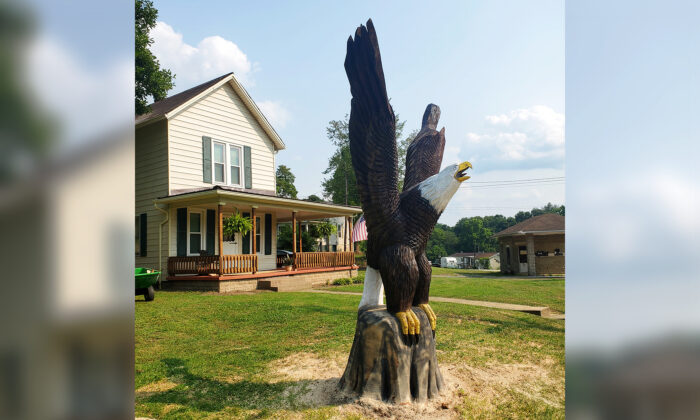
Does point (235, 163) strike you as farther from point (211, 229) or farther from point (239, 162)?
point (211, 229)

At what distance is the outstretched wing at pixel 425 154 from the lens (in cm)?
446

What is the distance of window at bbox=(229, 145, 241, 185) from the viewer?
1449cm

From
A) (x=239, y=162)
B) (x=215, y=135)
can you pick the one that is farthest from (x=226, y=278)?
(x=215, y=135)

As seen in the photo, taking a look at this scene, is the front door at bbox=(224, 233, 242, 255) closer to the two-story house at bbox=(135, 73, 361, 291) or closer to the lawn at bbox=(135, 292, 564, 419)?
the two-story house at bbox=(135, 73, 361, 291)

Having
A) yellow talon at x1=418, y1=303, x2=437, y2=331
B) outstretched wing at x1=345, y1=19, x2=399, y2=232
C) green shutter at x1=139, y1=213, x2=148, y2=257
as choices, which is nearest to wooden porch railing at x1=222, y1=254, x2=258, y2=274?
green shutter at x1=139, y1=213, x2=148, y2=257

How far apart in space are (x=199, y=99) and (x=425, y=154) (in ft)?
37.9

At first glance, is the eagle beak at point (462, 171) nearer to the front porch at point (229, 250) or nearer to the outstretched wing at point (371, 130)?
the outstretched wing at point (371, 130)

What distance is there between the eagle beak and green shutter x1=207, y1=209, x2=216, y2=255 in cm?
1138

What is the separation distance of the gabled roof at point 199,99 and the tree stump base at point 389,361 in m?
11.6
